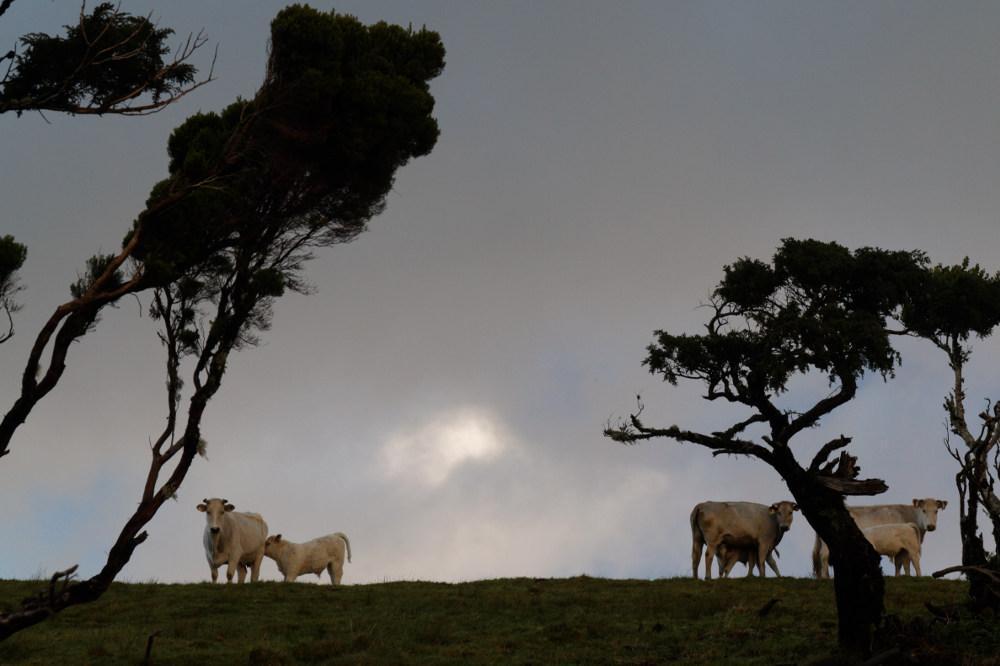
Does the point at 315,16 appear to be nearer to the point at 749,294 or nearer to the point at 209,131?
the point at 209,131

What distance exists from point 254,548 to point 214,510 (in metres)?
1.75

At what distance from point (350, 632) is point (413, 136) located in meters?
9.09

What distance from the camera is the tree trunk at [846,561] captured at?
59.7 feet

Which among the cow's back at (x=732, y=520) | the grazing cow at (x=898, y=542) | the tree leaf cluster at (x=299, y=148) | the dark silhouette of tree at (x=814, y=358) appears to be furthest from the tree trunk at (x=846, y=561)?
the grazing cow at (x=898, y=542)

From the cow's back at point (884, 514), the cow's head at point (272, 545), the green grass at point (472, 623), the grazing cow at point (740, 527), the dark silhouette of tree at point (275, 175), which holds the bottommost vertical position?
the green grass at point (472, 623)

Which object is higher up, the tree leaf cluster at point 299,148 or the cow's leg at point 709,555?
the tree leaf cluster at point 299,148

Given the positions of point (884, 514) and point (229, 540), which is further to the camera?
point (884, 514)

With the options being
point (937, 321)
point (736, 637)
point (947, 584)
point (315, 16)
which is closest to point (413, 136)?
point (315, 16)

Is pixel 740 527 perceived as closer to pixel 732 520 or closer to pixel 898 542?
pixel 732 520

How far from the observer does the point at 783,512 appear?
31.1m

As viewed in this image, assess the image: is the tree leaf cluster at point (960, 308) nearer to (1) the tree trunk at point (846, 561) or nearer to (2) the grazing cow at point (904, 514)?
(2) the grazing cow at point (904, 514)

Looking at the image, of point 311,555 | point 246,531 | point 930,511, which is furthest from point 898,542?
point 246,531

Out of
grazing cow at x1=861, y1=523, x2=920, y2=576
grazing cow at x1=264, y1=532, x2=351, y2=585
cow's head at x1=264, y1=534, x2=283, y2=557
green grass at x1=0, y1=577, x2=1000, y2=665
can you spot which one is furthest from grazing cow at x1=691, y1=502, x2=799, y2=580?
cow's head at x1=264, y1=534, x2=283, y2=557

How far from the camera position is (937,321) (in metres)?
34.6
